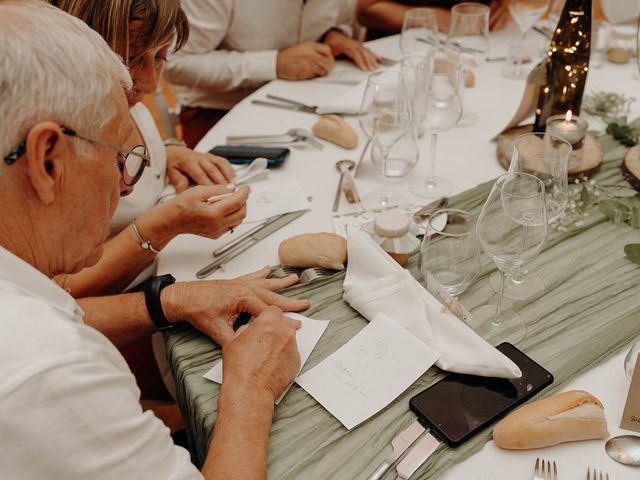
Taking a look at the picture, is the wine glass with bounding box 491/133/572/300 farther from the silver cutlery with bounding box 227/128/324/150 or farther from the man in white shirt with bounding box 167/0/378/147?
the man in white shirt with bounding box 167/0/378/147

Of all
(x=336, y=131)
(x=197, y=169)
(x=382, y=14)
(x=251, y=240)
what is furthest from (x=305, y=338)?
(x=382, y=14)

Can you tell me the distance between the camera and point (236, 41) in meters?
2.30

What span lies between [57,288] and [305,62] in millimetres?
1473

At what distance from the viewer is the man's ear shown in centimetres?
69

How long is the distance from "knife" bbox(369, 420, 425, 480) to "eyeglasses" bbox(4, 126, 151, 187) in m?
0.59

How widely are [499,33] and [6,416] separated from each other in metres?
2.34

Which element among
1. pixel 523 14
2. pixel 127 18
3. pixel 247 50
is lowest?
pixel 247 50

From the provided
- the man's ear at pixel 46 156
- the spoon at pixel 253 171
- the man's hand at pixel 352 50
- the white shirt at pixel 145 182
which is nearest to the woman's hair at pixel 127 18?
the white shirt at pixel 145 182

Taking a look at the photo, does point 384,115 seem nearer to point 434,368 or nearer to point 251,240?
point 251,240

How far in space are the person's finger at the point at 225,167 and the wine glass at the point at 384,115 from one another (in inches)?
14.4

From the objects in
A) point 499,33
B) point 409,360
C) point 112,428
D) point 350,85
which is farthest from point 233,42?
point 112,428

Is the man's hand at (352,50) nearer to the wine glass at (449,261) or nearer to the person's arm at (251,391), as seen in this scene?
the wine glass at (449,261)

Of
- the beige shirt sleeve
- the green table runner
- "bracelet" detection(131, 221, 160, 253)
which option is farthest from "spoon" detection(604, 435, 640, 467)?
the beige shirt sleeve

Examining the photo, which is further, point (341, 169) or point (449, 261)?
point (341, 169)
